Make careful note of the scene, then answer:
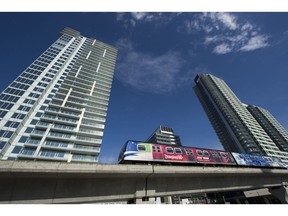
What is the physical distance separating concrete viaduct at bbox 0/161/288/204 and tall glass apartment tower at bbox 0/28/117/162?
97.0 feet

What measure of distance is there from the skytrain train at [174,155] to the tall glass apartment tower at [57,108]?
88.6 feet

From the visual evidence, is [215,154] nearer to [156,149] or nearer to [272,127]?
[156,149]

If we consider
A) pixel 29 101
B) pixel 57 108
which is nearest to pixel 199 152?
pixel 57 108

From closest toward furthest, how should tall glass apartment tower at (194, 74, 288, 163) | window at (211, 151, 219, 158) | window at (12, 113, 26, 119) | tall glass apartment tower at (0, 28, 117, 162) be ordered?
window at (211, 151, 219, 158) < tall glass apartment tower at (0, 28, 117, 162) < window at (12, 113, 26, 119) < tall glass apartment tower at (194, 74, 288, 163)

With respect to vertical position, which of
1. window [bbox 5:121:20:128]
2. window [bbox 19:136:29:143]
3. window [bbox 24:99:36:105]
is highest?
window [bbox 24:99:36:105]

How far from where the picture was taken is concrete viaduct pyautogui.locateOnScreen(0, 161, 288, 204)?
7582mm

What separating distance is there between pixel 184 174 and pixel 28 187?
10.6 m

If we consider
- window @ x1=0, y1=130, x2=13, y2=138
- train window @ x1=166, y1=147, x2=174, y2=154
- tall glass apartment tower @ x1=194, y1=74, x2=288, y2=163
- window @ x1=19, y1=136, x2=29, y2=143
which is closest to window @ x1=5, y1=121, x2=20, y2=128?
window @ x1=0, y1=130, x2=13, y2=138

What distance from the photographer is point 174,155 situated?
611 inches

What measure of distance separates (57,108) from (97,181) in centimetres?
4393

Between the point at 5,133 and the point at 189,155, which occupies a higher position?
the point at 5,133

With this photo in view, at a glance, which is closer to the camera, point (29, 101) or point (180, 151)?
point (180, 151)

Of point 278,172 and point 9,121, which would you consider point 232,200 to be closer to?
point 278,172

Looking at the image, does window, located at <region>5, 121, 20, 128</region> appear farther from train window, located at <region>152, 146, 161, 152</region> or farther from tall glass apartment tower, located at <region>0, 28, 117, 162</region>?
train window, located at <region>152, 146, 161, 152</region>
